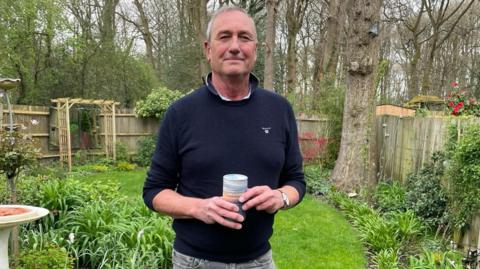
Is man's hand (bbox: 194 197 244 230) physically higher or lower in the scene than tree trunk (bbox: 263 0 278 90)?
lower

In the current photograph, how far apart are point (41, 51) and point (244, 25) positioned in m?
13.1

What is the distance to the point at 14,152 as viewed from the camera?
360 centimetres

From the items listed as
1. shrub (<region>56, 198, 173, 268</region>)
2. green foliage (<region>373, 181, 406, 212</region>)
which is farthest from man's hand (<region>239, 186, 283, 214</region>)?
green foliage (<region>373, 181, 406, 212</region>)

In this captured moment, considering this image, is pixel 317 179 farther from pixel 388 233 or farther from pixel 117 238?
pixel 117 238

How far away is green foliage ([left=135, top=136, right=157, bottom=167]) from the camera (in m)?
12.2

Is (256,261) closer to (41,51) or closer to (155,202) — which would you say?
(155,202)

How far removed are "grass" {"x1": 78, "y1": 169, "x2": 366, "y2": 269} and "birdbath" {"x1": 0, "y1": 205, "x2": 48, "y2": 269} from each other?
8.55 feet

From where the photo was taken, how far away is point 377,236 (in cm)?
489

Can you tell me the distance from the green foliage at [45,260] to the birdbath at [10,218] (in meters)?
0.46

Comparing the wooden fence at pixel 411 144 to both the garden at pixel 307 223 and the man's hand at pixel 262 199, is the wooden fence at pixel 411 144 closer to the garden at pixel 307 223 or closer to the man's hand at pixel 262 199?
the garden at pixel 307 223

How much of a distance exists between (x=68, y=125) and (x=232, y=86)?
1036 cm

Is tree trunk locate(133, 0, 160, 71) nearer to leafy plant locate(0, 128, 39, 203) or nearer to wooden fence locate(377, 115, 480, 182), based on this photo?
wooden fence locate(377, 115, 480, 182)

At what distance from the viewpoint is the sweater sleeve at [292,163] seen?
1730 mm

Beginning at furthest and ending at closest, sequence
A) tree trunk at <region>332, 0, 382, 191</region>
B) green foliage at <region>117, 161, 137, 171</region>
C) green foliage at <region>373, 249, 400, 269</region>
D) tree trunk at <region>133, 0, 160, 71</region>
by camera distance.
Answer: tree trunk at <region>133, 0, 160, 71</region> → green foliage at <region>117, 161, 137, 171</region> → tree trunk at <region>332, 0, 382, 191</region> → green foliage at <region>373, 249, 400, 269</region>
